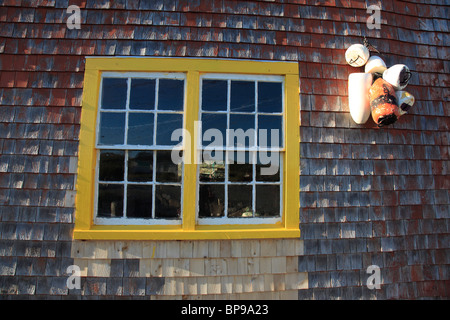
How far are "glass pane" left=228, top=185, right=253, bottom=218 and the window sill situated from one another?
0.14m

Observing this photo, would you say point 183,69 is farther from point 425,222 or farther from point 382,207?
point 425,222

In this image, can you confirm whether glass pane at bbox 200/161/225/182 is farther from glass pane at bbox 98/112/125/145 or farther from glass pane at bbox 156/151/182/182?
glass pane at bbox 98/112/125/145

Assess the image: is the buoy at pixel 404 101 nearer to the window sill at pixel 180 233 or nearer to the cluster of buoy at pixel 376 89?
the cluster of buoy at pixel 376 89

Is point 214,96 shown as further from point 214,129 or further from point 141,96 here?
point 141,96

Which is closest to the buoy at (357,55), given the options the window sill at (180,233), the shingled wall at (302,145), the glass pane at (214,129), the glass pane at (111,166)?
the shingled wall at (302,145)

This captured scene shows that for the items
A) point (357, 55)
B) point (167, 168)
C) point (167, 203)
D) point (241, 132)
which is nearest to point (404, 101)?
point (357, 55)

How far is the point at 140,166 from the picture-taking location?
2.47 metres

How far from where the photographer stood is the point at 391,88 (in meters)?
2.41

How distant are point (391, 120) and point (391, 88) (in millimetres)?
299

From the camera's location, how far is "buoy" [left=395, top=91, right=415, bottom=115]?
2.42 m

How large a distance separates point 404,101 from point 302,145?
3.24ft

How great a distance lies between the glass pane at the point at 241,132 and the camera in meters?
2.53

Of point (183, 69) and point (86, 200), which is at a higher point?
point (183, 69)

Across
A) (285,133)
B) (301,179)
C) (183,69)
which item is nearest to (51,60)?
(183,69)
